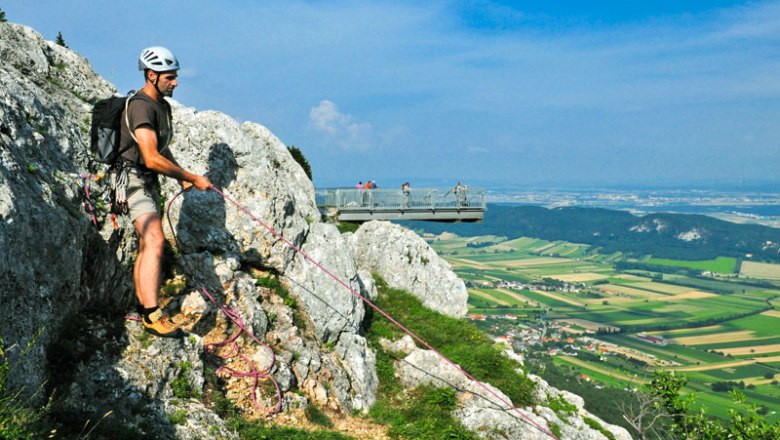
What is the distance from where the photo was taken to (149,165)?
735cm

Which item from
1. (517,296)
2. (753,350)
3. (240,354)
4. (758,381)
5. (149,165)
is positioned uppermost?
(149,165)

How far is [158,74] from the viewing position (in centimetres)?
765

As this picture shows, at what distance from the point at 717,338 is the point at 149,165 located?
6779 inches

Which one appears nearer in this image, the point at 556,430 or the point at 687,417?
the point at 556,430

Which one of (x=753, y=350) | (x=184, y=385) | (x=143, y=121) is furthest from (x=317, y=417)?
(x=753, y=350)

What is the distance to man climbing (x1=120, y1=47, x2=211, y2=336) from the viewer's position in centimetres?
743

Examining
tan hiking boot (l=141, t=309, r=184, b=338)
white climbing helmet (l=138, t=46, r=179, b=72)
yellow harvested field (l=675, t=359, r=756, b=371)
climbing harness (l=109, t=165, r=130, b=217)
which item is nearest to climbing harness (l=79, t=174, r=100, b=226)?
climbing harness (l=109, t=165, r=130, b=217)

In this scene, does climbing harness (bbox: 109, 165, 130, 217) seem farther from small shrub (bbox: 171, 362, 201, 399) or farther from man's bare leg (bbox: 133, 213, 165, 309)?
small shrub (bbox: 171, 362, 201, 399)

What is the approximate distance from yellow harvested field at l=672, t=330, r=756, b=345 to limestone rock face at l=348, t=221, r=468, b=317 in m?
144

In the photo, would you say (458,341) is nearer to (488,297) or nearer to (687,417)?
(687,417)

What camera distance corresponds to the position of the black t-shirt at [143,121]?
7.41 m

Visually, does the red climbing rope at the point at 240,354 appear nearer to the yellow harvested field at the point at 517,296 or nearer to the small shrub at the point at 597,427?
the small shrub at the point at 597,427

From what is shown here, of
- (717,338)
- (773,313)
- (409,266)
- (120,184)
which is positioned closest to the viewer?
(120,184)

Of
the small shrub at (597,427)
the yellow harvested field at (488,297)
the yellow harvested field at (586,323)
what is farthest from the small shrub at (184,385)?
the yellow harvested field at (586,323)
